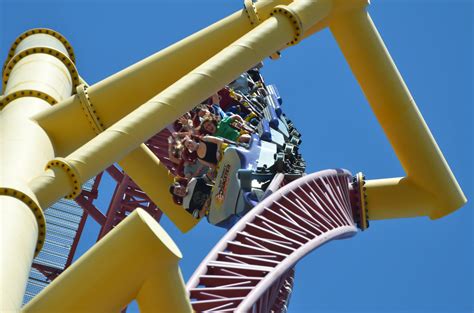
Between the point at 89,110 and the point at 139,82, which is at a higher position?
the point at 139,82

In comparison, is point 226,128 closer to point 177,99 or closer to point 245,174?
point 245,174

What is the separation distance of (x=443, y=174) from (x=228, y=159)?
13.2 feet

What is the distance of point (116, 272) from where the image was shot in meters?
8.10

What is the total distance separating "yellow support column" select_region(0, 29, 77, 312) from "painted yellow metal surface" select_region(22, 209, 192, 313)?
0.44 meters

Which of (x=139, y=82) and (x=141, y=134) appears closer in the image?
(x=141, y=134)

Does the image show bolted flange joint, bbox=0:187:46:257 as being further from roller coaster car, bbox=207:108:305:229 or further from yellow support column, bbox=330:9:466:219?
yellow support column, bbox=330:9:466:219

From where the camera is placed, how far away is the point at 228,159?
1614 cm

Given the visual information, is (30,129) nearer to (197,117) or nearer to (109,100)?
(109,100)

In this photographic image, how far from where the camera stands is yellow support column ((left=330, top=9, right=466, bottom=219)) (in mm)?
15680

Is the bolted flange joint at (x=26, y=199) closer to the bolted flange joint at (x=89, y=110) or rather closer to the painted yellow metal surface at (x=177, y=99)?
the painted yellow metal surface at (x=177, y=99)

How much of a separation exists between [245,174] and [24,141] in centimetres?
492

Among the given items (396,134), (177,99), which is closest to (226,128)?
(396,134)

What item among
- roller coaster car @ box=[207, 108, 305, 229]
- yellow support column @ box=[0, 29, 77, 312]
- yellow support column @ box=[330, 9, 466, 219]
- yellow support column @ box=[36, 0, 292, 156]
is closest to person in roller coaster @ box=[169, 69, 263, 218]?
roller coaster car @ box=[207, 108, 305, 229]

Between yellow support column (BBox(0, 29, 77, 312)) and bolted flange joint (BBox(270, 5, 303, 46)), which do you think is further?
bolted flange joint (BBox(270, 5, 303, 46))
